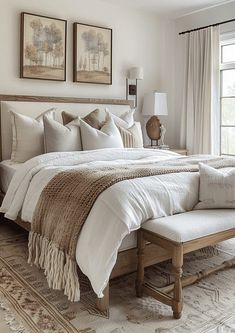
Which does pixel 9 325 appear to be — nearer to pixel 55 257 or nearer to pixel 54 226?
pixel 55 257

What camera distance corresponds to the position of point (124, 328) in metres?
1.87

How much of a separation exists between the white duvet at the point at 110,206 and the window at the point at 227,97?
2.39 metres

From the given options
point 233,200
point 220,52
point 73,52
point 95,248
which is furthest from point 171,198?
point 220,52

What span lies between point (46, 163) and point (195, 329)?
1.65m

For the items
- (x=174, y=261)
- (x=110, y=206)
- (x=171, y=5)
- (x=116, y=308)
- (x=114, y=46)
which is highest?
(x=171, y=5)

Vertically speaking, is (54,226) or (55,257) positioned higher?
(54,226)

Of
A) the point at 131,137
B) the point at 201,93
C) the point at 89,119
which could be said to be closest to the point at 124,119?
the point at 131,137

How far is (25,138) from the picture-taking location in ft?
11.4

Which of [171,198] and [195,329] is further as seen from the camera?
[171,198]

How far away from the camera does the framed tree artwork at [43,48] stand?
3873 millimetres

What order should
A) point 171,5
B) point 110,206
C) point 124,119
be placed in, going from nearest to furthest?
point 110,206
point 124,119
point 171,5

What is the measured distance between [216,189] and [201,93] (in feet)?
8.61

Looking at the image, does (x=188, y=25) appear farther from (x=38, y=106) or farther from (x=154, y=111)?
(x=38, y=106)

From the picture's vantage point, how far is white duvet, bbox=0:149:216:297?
193 centimetres
